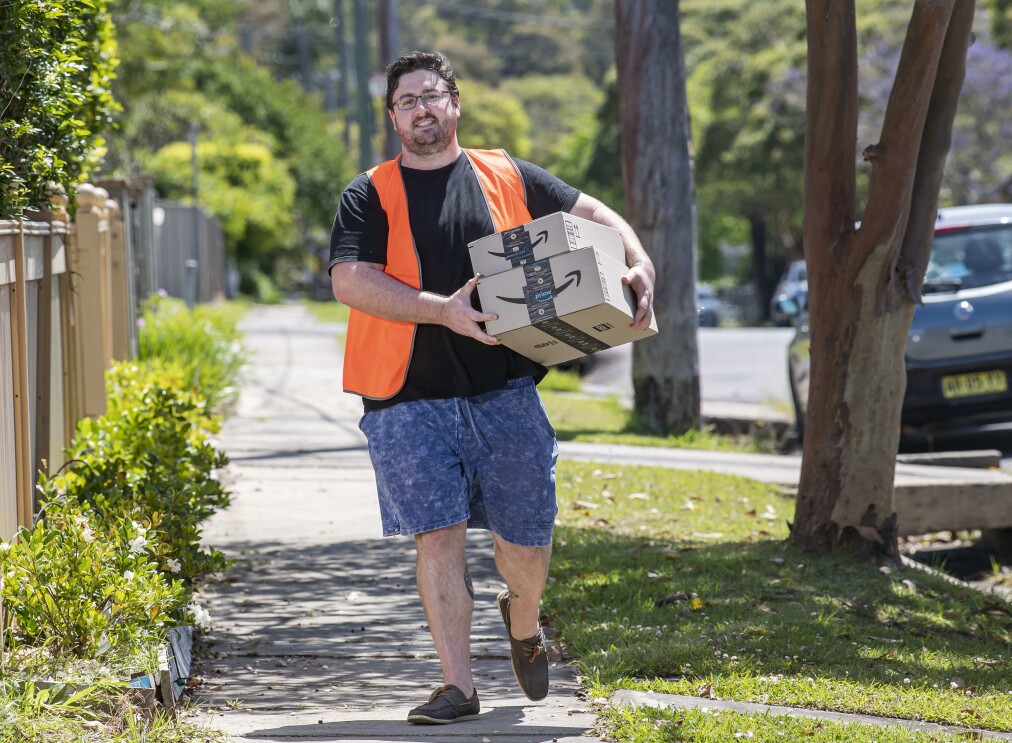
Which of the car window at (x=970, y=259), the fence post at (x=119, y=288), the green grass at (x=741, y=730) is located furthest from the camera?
the car window at (x=970, y=259)

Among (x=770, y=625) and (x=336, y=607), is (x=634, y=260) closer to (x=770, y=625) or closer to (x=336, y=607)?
(x=770, y=625)

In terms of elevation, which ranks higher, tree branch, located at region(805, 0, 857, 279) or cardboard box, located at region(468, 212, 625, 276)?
tree branch, located at region(805, 0, 857, 279)

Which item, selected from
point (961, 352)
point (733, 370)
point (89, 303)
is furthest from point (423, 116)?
point (733, 370)

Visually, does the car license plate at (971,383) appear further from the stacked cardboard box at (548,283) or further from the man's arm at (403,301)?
the man's arm at (403,301)

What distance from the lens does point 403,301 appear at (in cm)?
419

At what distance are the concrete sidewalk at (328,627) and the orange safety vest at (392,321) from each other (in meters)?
1.05

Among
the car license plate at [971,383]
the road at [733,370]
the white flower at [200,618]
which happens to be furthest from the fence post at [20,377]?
the road at [733,370]

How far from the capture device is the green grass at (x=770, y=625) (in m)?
4.55

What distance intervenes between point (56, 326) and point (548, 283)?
2.89 m

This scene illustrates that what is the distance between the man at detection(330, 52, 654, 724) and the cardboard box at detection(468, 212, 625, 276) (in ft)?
0.39

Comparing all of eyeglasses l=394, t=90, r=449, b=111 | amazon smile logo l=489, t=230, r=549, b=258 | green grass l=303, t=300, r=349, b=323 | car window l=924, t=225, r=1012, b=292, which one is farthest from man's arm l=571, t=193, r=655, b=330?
green grass l=303, t=300, r=349, b=323

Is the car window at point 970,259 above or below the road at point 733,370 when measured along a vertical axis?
above

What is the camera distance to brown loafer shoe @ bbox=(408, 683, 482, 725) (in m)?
4.24

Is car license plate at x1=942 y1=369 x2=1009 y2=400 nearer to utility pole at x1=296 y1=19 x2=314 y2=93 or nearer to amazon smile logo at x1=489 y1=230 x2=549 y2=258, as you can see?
amazon smile logo at x1=489 y1=230 x2=549 y2=258
